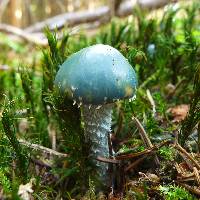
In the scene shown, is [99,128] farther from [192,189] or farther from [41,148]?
[192,189]

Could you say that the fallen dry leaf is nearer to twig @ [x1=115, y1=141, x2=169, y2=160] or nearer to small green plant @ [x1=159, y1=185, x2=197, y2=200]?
twig @ [x1=115, y1=141, x2=169, y2=160]

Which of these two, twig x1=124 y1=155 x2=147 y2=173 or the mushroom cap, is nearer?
the mushroom cap

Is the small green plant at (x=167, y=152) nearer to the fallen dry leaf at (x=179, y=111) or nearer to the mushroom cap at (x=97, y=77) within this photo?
the mushroom cap at (x=97, y=77)

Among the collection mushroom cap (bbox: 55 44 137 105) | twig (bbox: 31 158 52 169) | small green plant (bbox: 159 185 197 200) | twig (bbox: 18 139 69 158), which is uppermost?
mushroom cap (bbox: 55 44 137 105)

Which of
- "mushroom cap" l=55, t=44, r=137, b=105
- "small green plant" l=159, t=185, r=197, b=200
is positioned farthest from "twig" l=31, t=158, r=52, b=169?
"small green plant" l=159, t=185, r=197, b=200

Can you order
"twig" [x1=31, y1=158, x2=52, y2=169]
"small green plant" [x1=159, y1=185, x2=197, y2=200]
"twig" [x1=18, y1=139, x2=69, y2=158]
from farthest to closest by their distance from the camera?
"twig" [x1=31, y1=158, x2=52, y2=169] → "twig" [x1=18, y1=139, x2=69, y2=158] → "small green plant" [x1=159, y1=185, x2=197, y2=200]

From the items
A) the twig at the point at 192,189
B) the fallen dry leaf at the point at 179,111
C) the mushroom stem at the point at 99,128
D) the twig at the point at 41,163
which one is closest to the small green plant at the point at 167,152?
the twig at the point at 192,189

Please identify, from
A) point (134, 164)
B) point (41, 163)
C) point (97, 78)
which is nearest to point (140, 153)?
point (134, 164)
